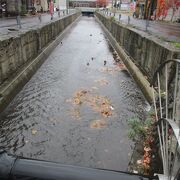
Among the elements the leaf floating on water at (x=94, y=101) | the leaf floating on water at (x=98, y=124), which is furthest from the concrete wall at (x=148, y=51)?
the leaf floating on water at (x=98, y=124)

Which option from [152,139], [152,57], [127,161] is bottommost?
[127,161]

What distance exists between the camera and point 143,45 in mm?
11875

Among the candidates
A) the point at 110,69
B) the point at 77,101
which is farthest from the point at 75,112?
the point at 110,69

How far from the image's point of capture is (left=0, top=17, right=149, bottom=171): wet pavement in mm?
6430

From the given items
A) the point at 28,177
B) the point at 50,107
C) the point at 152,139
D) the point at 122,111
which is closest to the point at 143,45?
the point at 122,111

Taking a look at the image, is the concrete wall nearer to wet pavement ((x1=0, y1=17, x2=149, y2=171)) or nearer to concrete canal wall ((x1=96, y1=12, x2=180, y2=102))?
concrete canal wall ((x1=96, y1=12, x2=180, y2=102))

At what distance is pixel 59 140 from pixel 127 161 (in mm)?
1987

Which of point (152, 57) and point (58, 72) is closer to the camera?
point (152, 57)

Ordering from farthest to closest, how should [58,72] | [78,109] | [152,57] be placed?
[58,72], [152,57], [78,109]

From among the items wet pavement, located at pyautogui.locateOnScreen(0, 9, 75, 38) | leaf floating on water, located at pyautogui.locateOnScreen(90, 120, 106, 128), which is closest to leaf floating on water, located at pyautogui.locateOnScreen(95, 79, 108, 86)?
leaf floating on water, located at pyautogui.locateOnScreen(90, 120, 106, 128)

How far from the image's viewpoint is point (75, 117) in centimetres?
833

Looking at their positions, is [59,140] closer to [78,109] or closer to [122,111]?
[78,109]

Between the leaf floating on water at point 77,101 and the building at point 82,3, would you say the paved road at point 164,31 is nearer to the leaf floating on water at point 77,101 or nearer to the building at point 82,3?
the leaf floating on water at point 77,101

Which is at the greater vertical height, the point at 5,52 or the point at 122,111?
the point at 5,52
